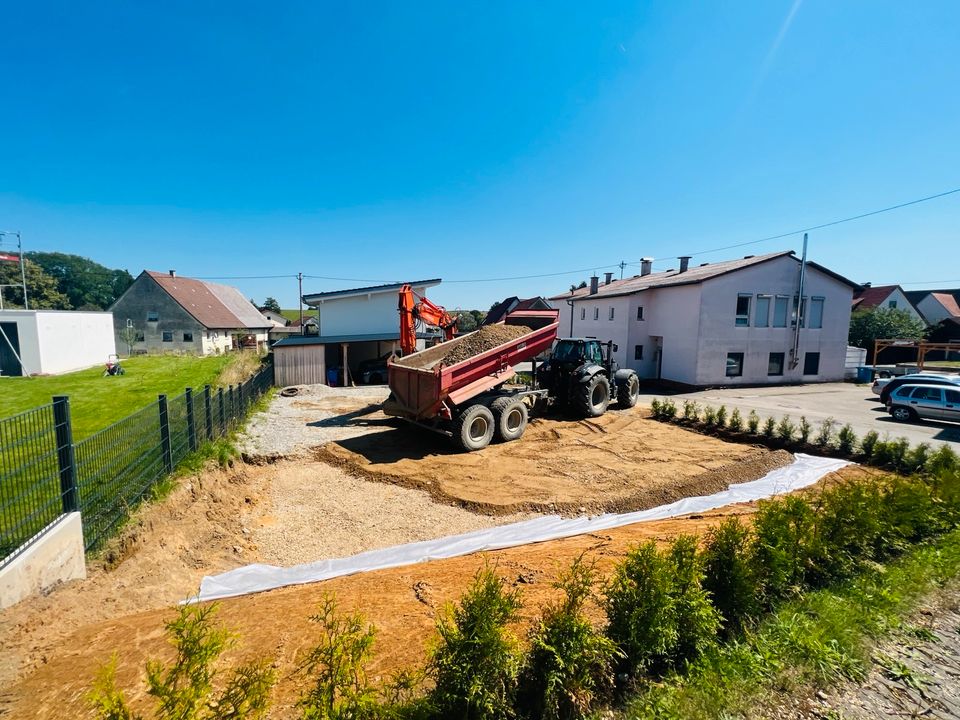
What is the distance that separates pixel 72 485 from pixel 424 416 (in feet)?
19.5

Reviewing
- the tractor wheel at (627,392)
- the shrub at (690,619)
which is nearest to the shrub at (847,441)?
the tractor wheel at (627,392)

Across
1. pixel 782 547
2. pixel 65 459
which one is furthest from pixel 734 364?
pixel 65 459

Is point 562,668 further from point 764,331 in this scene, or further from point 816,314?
point 816,314

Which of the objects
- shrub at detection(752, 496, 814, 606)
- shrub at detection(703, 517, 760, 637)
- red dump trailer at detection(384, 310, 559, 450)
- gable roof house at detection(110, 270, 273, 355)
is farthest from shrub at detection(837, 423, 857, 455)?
gable roof house at detection(110, 270, 273, 355)

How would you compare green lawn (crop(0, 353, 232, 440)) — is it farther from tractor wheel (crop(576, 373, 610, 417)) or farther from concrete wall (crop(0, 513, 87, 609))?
tractor wheel (crop(576, 373, 610, 417))

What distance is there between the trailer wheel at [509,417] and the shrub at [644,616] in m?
7.18

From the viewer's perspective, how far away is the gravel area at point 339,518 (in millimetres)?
5768

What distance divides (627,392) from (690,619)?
39.0 feet

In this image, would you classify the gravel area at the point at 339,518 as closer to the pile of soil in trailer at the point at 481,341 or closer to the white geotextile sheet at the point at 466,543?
the white geotextile sheet at the point at 466,543

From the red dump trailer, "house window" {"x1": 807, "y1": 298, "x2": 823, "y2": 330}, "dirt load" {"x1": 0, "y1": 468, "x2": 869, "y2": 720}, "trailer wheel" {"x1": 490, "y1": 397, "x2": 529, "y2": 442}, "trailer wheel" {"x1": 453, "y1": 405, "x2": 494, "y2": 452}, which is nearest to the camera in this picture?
"dirt load" {"x1": 0, "y1": 468, "x2": 869, "y2": 720}

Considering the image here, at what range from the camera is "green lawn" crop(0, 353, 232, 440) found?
37.4 feet

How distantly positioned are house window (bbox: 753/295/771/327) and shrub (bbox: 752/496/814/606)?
66.5 feet

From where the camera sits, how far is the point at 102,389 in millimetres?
15508

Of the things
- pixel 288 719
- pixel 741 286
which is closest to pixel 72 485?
pixel 288 719
